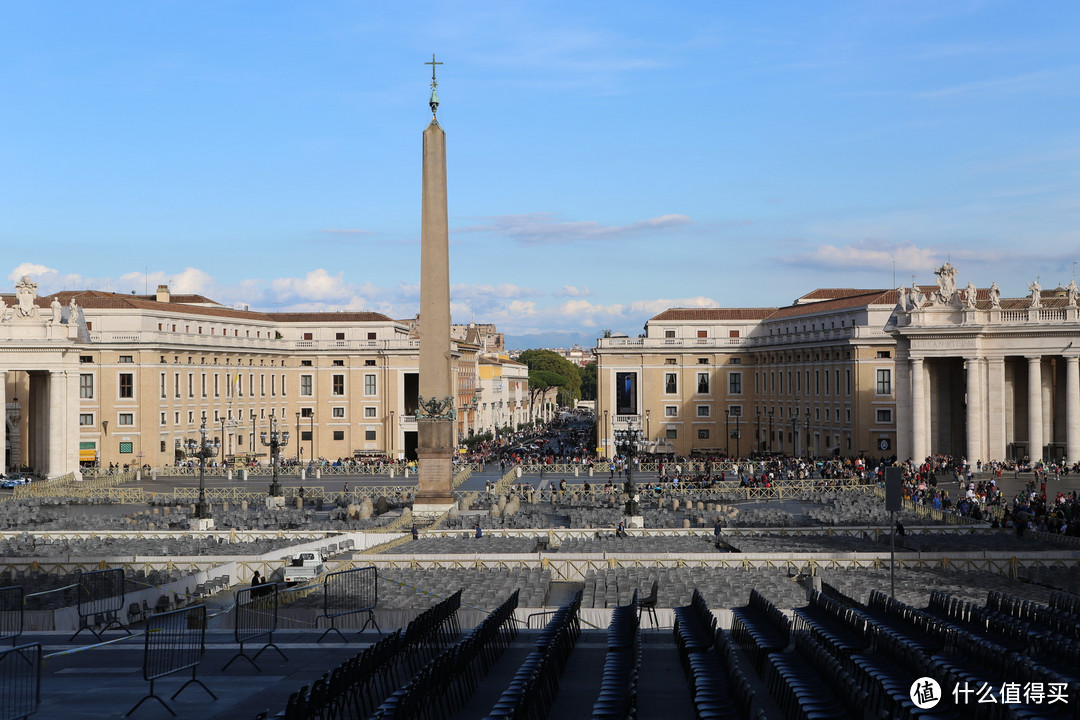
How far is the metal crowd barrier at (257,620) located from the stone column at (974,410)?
49.3 m

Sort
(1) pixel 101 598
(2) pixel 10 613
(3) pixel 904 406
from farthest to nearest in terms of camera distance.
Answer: (3) pixel 904 406 → (1) pixel 101 598 → (2) pixel 10 613

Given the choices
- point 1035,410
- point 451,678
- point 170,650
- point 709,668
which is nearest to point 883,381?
point 1035,410

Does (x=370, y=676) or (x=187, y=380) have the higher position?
(x=187, y=380)

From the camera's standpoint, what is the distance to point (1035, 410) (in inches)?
2427

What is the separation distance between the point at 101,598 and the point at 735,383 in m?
74.2

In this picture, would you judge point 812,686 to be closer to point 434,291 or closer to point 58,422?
point 434,291

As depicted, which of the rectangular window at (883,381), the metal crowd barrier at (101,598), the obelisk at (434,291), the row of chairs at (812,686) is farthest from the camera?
the rectangular window at (883,381)

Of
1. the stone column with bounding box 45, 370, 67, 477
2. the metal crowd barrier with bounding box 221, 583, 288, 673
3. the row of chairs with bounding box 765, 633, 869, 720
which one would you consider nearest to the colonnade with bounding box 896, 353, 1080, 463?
the stone column with bounding box 45, 370, 67, 477

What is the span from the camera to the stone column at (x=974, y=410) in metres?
62.6

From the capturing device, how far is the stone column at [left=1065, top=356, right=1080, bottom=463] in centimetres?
6116

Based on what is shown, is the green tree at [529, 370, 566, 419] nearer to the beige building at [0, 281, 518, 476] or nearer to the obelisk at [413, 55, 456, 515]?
the beige building at [0, 281, 518, 476]

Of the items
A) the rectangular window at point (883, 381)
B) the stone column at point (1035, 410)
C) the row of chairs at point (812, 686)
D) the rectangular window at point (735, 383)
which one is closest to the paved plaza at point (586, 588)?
the row of chairs at point (812, 686)

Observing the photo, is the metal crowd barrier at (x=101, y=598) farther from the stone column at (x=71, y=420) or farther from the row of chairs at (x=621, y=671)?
the stone column at (x=71, y=420)

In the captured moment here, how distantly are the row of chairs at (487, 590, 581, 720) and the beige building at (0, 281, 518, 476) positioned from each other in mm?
56086
